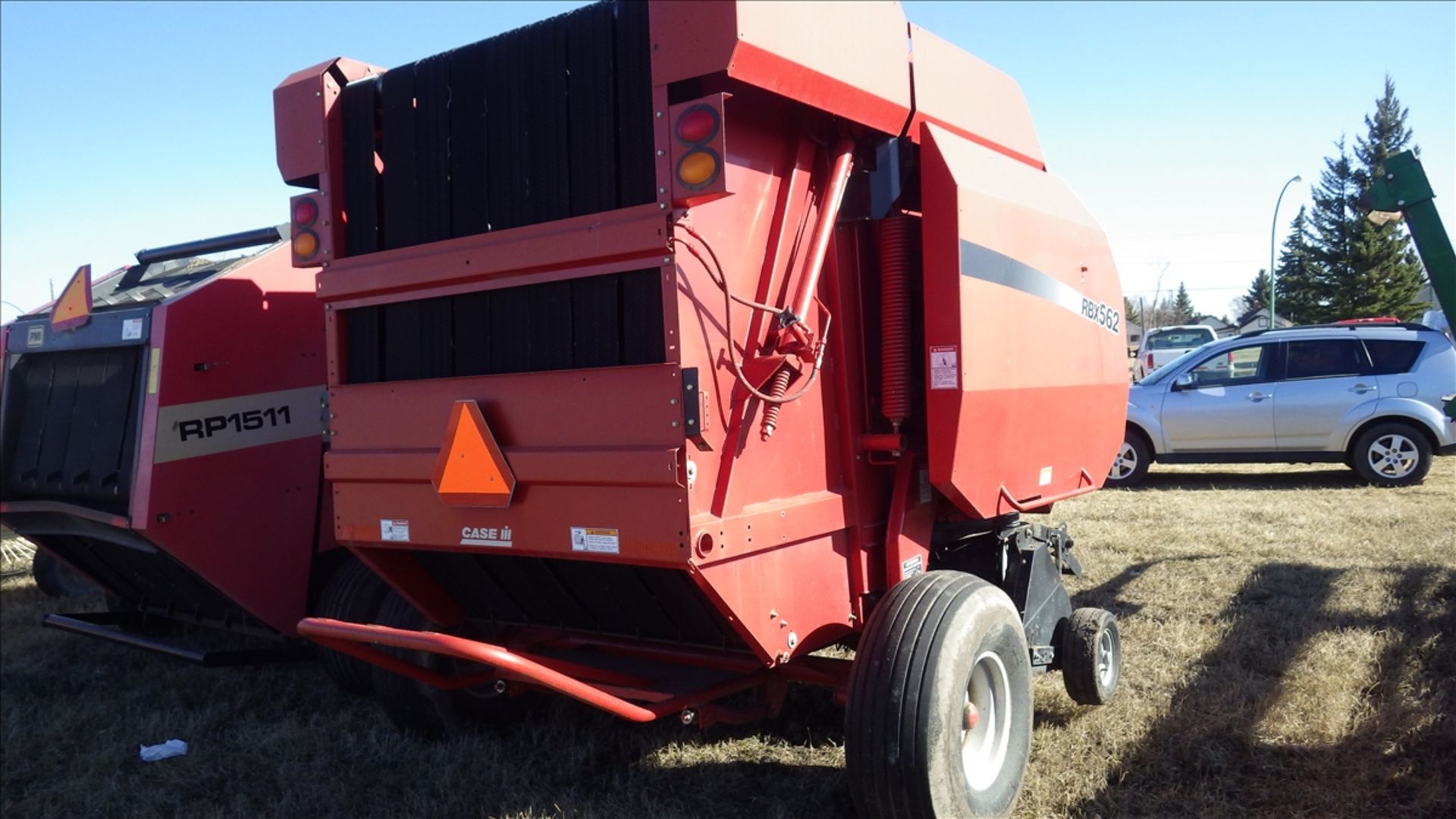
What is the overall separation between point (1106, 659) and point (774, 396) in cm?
226

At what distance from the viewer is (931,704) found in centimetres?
320

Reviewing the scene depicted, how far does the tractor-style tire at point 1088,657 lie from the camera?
A: 14.6 ft

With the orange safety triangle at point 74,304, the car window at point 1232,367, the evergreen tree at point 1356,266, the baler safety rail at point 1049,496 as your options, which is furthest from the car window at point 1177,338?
the orange safety triangle at point 74,304

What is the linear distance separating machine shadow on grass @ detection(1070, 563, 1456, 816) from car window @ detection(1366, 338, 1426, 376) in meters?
5.93

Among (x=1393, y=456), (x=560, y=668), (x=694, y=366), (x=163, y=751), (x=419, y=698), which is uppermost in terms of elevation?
(x=694, y=366)

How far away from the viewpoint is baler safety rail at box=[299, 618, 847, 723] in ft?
10.2

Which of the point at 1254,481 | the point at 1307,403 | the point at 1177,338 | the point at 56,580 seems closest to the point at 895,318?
the point at 56,580

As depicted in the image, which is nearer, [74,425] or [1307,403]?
[74,425]

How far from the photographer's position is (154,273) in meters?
6.14

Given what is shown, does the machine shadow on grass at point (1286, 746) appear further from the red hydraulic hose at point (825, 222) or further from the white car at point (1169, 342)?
the white car at point (1169, 342)

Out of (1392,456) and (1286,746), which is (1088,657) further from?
(1392,456)

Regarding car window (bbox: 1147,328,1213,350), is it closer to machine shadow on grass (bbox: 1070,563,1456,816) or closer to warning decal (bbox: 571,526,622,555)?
machine shadow on grass (bbox: 1070,563,1456,816)

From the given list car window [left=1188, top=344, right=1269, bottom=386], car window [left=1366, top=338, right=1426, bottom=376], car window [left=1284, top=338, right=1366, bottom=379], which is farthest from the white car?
car window [left=1366, top=338, right=1426, bottom=376]

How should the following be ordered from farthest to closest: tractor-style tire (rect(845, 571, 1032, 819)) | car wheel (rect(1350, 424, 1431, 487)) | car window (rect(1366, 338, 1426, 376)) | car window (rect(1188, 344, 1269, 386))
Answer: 1. car window (rect(1188, 344, 1269, 386))
2. car window (rect(1366, 338, 1426, 376))
3. car wheel (rect(1350, 424, 1431, 487))
4. tractor-style tire (rect(845, 571, 1032, 819))
